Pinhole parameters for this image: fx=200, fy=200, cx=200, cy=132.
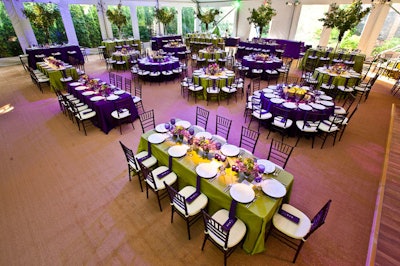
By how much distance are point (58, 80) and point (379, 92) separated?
44.6ft

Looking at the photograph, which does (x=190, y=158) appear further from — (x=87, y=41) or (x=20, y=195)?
(x=87, y=41)

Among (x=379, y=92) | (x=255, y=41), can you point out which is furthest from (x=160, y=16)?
(x=379, y=92)

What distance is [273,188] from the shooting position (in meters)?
2.83

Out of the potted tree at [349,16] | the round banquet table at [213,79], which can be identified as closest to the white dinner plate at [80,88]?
the round banquet table at [213,79]

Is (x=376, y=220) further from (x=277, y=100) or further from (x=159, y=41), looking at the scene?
(x=159, y=41)

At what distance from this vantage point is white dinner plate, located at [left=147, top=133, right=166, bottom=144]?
12.4 ft

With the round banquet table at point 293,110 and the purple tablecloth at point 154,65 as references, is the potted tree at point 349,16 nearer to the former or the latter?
the round banquet table at point 293,110

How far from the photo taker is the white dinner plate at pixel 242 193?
265 centimetres

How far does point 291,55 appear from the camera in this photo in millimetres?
14055

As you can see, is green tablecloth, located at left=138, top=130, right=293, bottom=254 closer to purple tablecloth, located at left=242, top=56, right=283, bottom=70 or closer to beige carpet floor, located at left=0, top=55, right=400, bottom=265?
beige carpet floor, located at left=0, top=55, right=400, bottom=265

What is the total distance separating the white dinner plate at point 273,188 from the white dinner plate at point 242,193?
0.67ft

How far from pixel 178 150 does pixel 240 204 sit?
143cm

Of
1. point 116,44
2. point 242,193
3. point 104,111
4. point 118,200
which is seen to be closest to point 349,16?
point 242,193

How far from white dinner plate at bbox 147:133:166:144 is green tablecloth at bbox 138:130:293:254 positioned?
15 cm
